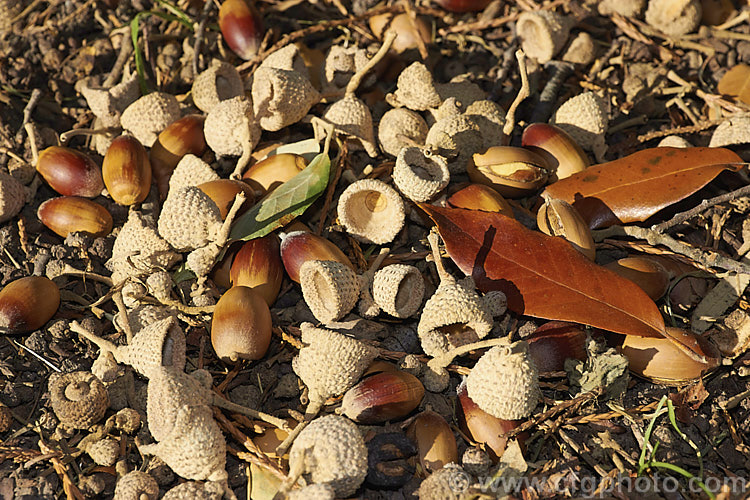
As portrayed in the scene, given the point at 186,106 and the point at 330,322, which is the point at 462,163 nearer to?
the point at 330,322

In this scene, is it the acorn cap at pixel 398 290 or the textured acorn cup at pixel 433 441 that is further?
the acorn cap at pixel 398 290

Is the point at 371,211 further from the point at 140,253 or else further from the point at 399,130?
the point at 140,253

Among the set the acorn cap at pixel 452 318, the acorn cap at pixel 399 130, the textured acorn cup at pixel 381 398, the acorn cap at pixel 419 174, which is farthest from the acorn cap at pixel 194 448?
the acorn cap at pixel 399 130

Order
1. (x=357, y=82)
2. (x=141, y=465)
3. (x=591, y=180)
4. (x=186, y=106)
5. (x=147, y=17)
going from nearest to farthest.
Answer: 1. (x=141, y=465)
2. (x=591, y=180)
3. (x=357, y=82)
4. (x=186, y=106)
5. (x=147, y=17)

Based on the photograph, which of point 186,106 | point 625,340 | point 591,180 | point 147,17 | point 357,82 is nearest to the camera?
point 625,340

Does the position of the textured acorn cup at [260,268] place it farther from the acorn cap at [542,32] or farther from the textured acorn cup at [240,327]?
the acorn cap at [542,32]

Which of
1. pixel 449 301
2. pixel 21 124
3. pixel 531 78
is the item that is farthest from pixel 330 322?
pixel 21 124

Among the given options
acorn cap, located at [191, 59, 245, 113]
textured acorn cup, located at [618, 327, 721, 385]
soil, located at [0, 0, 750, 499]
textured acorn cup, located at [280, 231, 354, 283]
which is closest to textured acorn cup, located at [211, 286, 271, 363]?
soil, located at [0, 0, 750, 499]
